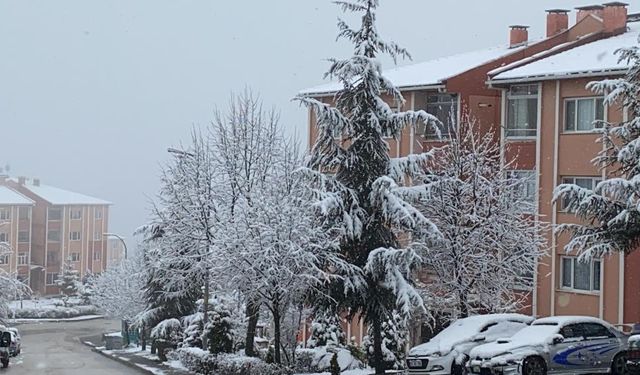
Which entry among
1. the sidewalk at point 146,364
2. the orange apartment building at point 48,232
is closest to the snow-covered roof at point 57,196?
the orange apartment building at point 48,232

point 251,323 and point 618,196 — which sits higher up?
point 618,196

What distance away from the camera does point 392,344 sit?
32781 mm

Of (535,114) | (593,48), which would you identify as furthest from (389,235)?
(593,48)

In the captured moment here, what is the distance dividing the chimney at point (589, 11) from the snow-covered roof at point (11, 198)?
3164 inches

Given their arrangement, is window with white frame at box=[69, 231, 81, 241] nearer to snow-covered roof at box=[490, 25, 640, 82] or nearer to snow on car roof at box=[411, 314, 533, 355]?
snow-covered roof at box=[490, 25, 640, 82]

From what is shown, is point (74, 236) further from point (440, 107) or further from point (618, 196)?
point (618, 196)

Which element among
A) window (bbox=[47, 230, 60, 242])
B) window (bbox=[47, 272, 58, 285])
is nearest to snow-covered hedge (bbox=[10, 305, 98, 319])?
window (bbox=[47, 272, 58, 285])

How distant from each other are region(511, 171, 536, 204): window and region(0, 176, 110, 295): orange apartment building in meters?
79.8

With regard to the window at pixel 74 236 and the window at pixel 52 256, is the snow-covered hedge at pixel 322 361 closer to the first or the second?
the window at pixel 52 256

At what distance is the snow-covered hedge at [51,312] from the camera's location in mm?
96438

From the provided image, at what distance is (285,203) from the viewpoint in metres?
29.3

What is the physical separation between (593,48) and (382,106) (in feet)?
46.3

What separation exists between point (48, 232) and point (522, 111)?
288 feet

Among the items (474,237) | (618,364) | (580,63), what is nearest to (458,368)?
(618,364)
